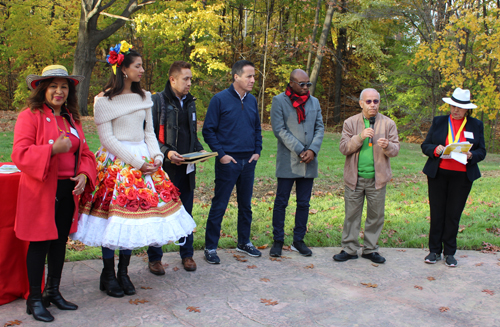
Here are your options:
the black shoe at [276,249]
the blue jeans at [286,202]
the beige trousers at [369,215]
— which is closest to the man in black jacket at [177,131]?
the black shoe at [276,249]

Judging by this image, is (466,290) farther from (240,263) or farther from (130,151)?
(130,151)

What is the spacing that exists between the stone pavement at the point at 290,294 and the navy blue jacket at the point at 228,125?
1.36 metres

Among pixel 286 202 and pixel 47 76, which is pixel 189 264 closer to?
pixel 286 202

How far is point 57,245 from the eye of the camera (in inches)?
147

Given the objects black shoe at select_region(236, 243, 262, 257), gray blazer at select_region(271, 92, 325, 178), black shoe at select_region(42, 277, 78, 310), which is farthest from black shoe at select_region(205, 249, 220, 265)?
black shoe at select_region(42, 277, 78, 310)

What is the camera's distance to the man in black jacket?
462 cm

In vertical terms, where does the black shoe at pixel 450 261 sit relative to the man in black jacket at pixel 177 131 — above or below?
below

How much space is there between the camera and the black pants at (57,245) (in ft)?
11.6

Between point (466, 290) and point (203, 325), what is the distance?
2.78 meters

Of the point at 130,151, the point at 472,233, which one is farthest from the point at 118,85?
the point at 472,233

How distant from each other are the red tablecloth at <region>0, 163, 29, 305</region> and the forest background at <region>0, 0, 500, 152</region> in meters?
12.3

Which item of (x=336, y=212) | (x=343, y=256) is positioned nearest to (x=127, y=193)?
(x=343, y=256)

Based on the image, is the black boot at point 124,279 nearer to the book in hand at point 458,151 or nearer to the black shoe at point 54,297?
the black shoe at point 54,297

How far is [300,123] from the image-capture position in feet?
18.0
